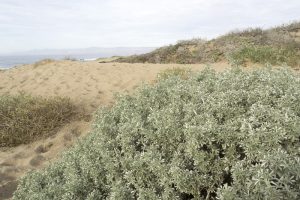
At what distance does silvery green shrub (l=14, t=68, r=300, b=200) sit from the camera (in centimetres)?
290

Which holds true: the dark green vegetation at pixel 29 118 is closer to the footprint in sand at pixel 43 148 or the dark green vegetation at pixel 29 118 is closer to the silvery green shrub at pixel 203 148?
the footprint in sand at pixel 43 148

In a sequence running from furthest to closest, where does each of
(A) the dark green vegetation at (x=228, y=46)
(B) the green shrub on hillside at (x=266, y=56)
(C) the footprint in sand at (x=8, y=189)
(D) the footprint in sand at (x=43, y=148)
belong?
(A) the dark green vegetation at (x=228, y=46) < (B) the green shrub on hillside at (x=266, y=56) < (D) the footprint in sand at (x=43, y=148) < (C) the footprint in sand at (x=8, y=189)

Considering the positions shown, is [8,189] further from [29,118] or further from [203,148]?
[203,148]

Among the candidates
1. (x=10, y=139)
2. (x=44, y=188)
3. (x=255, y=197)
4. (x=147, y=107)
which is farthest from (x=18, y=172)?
(x=255, y=197)

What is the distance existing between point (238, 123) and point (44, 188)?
8.30 feet

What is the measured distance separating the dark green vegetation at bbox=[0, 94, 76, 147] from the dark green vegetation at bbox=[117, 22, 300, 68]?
25.5 feet

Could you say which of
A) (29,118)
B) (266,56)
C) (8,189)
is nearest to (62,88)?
(29,118)

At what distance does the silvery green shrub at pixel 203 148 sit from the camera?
9.53 ft

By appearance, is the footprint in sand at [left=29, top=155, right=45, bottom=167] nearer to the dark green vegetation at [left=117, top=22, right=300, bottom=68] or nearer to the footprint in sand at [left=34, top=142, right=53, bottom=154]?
the footprint in sand at [left=34, top=142, right=53, bottom=154]

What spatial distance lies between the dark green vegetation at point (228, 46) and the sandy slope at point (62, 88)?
475 cm

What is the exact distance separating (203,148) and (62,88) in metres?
8.44

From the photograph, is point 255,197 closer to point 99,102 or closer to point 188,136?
point 188,136

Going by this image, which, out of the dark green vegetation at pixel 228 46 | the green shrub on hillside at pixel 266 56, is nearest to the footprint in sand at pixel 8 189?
the green shrub on hillside at pixel 266 56

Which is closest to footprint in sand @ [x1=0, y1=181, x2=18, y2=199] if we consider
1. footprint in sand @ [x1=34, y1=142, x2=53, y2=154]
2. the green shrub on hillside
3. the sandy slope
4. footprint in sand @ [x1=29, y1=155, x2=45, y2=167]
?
the sandy slope
